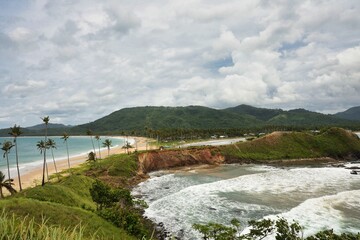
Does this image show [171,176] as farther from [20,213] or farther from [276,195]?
[20,213]

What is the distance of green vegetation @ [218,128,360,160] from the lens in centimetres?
11262

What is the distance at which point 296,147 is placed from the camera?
4673 inches

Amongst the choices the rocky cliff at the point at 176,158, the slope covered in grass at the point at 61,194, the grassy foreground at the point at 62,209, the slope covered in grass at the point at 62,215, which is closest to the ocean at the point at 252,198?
the rocky cliff at the point at 176,158

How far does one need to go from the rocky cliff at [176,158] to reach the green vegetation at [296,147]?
513 centimetres

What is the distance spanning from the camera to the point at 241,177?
3066 inches

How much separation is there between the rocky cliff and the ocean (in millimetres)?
9319

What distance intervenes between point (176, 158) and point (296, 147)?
167 ft

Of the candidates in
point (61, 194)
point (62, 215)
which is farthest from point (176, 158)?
point (62, 215)

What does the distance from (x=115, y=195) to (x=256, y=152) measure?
84.2 m

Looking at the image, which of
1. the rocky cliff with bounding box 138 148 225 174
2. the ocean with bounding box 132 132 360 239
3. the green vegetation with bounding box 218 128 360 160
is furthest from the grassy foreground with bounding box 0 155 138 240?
the green vegetation with bounding box 218 128 360 160

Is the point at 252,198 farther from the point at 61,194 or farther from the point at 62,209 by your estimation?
the point at 62,209

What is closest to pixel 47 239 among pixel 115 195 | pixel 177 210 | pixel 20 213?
pixel 20 213

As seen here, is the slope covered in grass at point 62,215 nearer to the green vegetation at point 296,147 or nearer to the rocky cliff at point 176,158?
the rocky cliff at point 176,158

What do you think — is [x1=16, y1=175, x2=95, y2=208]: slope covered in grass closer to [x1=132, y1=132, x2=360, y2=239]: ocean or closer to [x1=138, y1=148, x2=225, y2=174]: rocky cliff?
[x1=132, y1=132, x2=360, y2=239]: ocean
